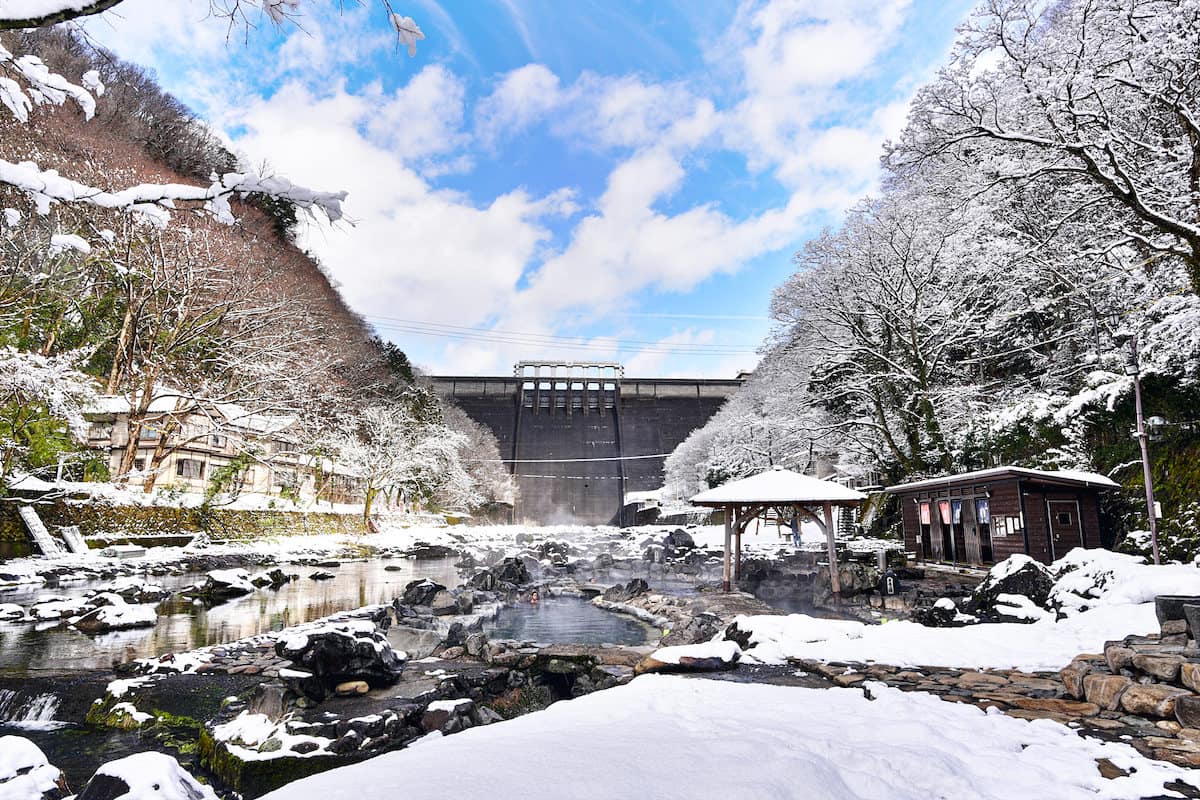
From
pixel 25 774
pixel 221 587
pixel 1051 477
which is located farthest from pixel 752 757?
pixel 221 587

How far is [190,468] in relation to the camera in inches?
1102

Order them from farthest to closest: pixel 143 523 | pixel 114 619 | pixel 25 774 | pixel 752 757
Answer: pixel 143 523 < pixel 114 619 < pixel 25 774 < pixel 752 757

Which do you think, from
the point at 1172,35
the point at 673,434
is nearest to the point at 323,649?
the point at 1172,35

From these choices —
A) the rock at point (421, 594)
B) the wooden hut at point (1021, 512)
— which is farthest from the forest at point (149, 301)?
the wooden hut at point (1021, 512)

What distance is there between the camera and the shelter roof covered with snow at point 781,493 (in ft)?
43.4

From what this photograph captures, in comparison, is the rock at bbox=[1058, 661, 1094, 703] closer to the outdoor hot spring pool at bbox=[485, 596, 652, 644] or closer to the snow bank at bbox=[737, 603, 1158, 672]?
the snow bank at bbox=[737, 603, 1158, 672]

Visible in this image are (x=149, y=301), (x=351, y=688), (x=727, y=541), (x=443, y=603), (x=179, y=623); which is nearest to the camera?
(x=351, y=688)

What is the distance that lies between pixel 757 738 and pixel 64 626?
1145cm

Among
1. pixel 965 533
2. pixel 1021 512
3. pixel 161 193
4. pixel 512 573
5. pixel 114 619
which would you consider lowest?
pixel 512 573

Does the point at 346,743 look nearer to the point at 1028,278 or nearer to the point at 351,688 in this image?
the point at 351,688

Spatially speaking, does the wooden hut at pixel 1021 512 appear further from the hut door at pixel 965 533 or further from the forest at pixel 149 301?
the forest at pixel 149 301

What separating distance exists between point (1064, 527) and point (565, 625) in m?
11.3

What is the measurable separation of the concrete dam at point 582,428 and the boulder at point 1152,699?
52.0 m

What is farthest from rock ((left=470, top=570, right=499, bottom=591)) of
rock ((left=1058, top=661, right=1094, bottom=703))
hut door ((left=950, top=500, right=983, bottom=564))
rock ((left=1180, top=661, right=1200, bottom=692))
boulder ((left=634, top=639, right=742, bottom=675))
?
rock ((left=1180, top=661, right=1200, bottom=692))
